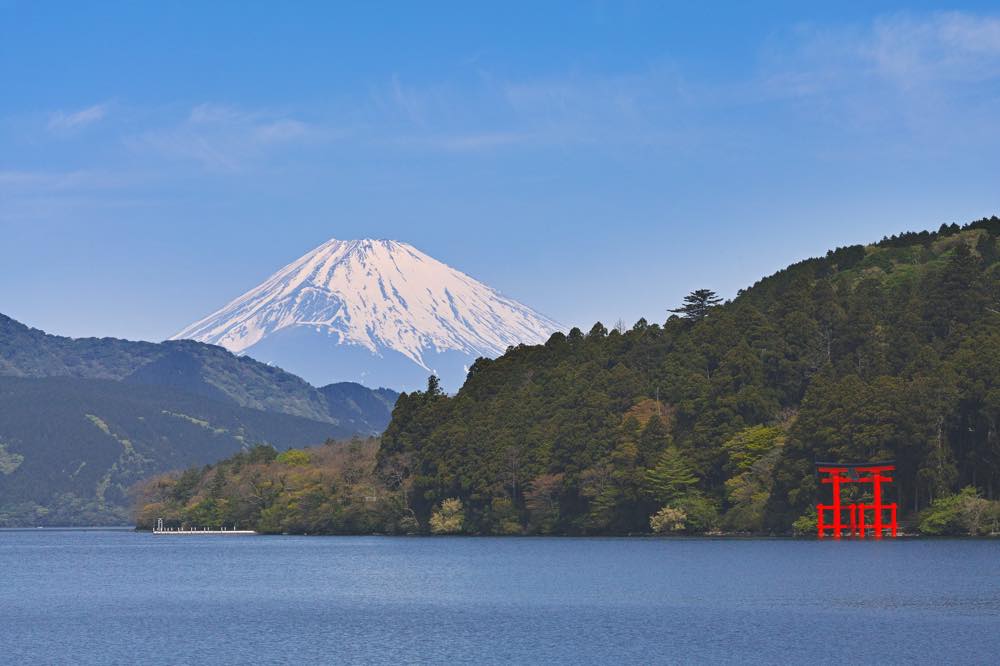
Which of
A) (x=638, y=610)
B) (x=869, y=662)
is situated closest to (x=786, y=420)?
(x=638, y=610)

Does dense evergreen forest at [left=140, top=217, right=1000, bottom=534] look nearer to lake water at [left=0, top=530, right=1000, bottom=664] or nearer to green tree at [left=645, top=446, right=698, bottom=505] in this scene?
green tree at [left=645, top=446, right=698, bottom=505]

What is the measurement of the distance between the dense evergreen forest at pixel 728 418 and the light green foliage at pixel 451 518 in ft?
0.45

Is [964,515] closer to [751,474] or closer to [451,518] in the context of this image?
[751,474]

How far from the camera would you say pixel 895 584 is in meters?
73.8

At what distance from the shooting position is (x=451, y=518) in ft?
490

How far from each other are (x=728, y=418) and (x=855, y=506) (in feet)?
62.0

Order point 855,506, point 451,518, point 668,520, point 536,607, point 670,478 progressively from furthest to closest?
point 451,518
point 668,520
point 670,478
point 855,506
point 536,607

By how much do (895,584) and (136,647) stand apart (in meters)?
36.6

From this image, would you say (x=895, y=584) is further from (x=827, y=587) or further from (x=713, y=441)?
(x=713, y=441)

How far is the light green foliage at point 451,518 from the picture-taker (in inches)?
5866

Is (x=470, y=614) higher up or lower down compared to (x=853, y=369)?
lower down

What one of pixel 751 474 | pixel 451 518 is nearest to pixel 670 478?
pixel 751 474

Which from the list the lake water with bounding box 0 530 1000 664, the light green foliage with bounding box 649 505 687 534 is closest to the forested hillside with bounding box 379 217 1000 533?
the light green foliage with bounding box 649 505 687 534

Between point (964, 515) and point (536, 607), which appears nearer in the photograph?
point (536, 607)
